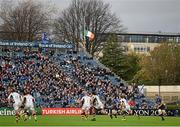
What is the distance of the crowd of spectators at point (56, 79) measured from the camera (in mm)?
61125

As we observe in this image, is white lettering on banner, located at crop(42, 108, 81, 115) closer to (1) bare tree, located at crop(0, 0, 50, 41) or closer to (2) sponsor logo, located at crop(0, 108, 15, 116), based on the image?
(2) sponsor logo, located at crop(0, 108, 15, 116)

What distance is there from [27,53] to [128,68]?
32886 mm

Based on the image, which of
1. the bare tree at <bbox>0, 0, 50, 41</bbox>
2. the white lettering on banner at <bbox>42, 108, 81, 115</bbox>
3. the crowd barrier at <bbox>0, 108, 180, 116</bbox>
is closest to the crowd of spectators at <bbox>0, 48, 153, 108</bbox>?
the crowd barrier at <bbox>0, 108, 180, 116</bbox>

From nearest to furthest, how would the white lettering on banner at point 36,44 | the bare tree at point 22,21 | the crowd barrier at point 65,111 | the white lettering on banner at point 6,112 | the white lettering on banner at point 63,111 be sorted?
the white lettering on banner at point 6,112
the crowd barrier at point 65,111
the white lettering on banner at point 63,111
the white lettering on banner at point 36,44
the bare tree at point 22,21

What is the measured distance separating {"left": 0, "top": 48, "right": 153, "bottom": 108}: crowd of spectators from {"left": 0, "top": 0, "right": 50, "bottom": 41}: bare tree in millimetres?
16072

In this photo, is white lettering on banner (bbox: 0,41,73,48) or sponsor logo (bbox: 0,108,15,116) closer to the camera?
sponsor logo (bbox: 0,108,15,116)

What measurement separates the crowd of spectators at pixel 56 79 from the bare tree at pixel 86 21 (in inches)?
904

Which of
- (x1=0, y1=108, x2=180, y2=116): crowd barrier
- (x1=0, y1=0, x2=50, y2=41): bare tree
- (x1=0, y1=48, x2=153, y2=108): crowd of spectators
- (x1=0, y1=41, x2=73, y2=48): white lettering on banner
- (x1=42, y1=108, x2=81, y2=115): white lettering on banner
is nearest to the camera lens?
(x1=0, y1=108, x2=180, y2=116): crowd barrier

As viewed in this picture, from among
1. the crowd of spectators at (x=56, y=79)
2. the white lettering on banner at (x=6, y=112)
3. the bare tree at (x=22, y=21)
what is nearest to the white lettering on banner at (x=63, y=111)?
the crowd of spectators at (x=56, y=79)

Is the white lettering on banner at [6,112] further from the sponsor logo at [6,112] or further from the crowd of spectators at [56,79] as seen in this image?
the crowd of spectators at [56,79]

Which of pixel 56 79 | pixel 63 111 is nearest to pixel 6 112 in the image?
pixel 63 111

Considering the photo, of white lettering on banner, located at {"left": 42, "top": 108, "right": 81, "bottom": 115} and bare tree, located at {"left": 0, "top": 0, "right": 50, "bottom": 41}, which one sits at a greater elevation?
bare tree, located at {"left": 0, "top": 0, "right": 50, "bottom": 41}

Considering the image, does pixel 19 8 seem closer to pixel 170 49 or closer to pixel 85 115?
pixel 170 49

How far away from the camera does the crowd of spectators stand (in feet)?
201
